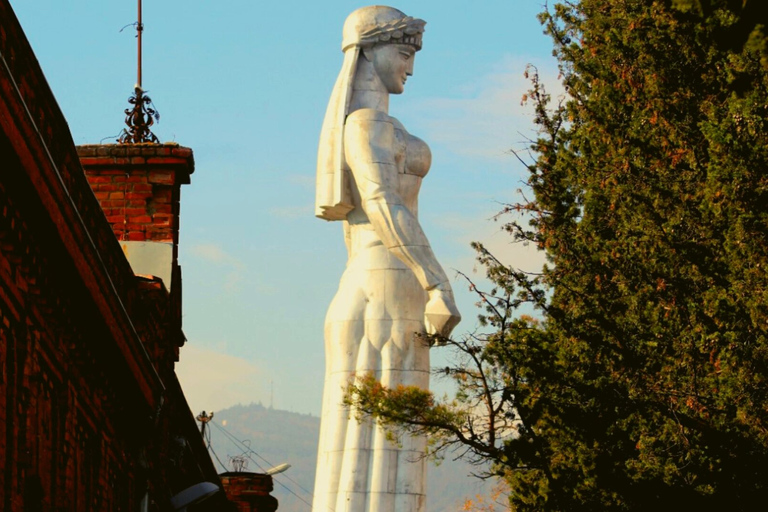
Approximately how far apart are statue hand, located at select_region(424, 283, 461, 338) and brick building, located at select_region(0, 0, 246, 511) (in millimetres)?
2283

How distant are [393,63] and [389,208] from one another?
1354 mm

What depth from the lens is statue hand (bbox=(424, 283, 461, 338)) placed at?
56.6 feet

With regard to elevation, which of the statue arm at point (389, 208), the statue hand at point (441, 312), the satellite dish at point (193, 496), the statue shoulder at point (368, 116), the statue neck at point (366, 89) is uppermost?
the statue neck at point (366, 89)

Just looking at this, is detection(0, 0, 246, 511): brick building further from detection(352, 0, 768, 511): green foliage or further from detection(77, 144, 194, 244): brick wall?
detection(352, 0, 768, 511): green foliage

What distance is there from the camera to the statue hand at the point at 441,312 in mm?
17250

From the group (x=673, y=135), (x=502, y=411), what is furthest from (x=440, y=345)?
(x=673, y=135)

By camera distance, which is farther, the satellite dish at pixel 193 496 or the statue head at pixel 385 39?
the statue head at pixel 385 39

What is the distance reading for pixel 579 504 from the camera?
19.6 meters

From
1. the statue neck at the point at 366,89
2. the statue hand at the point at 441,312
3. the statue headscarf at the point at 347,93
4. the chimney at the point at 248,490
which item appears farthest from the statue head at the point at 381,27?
the chimney at the point at 248,490

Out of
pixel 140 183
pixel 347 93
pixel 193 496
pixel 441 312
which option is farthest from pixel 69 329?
pixel 140 183

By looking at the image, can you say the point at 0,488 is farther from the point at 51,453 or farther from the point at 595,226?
the point at 595,226

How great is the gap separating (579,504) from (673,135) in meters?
3.61

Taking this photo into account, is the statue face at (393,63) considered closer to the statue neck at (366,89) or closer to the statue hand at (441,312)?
the statue neck at (366,89)

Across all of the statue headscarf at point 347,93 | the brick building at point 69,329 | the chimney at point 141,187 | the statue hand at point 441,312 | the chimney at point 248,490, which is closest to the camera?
the brick building at point 69,329
